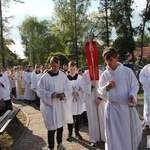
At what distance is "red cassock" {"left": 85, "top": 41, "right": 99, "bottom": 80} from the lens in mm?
6781

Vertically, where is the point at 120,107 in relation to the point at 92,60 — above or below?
below

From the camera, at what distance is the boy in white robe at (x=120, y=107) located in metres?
4.97

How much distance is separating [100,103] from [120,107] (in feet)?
6.10

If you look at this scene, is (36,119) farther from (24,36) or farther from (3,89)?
(24,36)

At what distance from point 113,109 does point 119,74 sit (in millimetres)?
620

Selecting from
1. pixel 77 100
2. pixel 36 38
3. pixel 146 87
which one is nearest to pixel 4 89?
pixel 77 100

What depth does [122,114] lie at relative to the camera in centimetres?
500

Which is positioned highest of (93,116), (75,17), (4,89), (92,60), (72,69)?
(75,17)

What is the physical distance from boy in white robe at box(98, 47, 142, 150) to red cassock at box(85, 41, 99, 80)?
5.44 feet

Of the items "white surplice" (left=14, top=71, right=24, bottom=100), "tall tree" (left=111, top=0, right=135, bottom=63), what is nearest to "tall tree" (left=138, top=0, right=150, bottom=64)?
"tall tree" (left=111, top=0, right=135, bottom=63)

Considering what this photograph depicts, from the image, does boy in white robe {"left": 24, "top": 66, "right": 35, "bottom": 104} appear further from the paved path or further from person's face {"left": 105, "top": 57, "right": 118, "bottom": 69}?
person's face {"left": 105, "top": 57, "right": 118, "bottom": 69}

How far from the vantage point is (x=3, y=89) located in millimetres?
10664

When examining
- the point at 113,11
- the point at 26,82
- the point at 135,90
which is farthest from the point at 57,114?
the point at 113,11

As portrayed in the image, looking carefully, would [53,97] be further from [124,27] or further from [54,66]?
[124,27]
